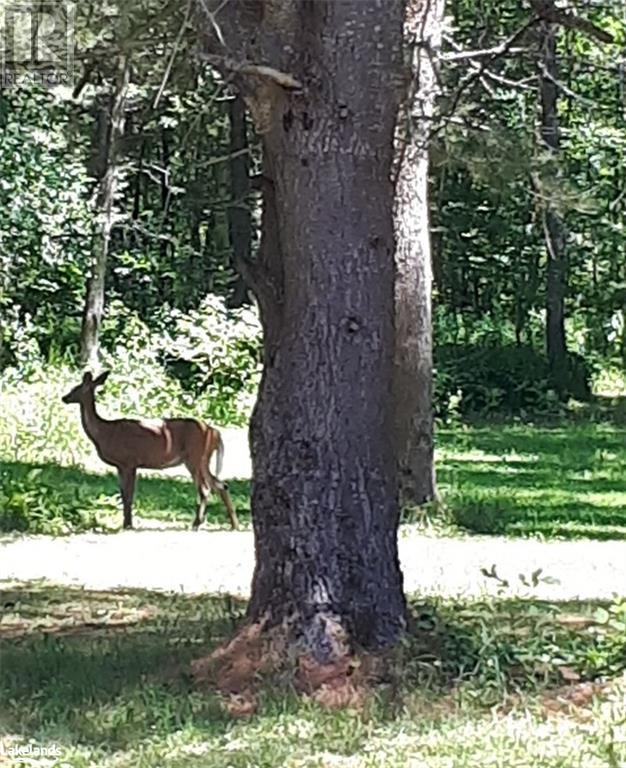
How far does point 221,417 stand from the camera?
21234mm

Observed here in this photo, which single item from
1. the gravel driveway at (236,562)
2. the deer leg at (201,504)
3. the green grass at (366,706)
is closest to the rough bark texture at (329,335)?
the green grass at (366,706)

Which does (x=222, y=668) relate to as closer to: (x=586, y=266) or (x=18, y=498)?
(x=18, y=498)

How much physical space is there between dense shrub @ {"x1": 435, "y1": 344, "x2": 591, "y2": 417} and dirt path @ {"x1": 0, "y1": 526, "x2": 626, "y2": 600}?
42.3 feet

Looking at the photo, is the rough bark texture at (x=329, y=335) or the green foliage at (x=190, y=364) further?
the green foliage at (x=190, y=364)

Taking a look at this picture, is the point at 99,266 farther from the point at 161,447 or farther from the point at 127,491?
the point at 127,491

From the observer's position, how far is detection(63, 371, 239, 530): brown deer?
12539 millimetres

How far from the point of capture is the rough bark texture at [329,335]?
6.25m

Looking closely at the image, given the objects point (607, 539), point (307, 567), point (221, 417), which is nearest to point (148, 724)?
point (307, 567)

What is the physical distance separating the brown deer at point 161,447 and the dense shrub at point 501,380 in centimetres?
1171

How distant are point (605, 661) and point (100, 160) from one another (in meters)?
19.6

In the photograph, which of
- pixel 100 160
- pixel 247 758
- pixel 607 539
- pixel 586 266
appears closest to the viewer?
pixel 247 758

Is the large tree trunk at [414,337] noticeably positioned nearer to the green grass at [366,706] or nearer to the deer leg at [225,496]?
the deer leg at [225,496]

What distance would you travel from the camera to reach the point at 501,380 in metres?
25.9

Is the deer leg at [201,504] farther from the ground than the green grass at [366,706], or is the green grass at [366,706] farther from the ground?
the deer leg at [201,504]
